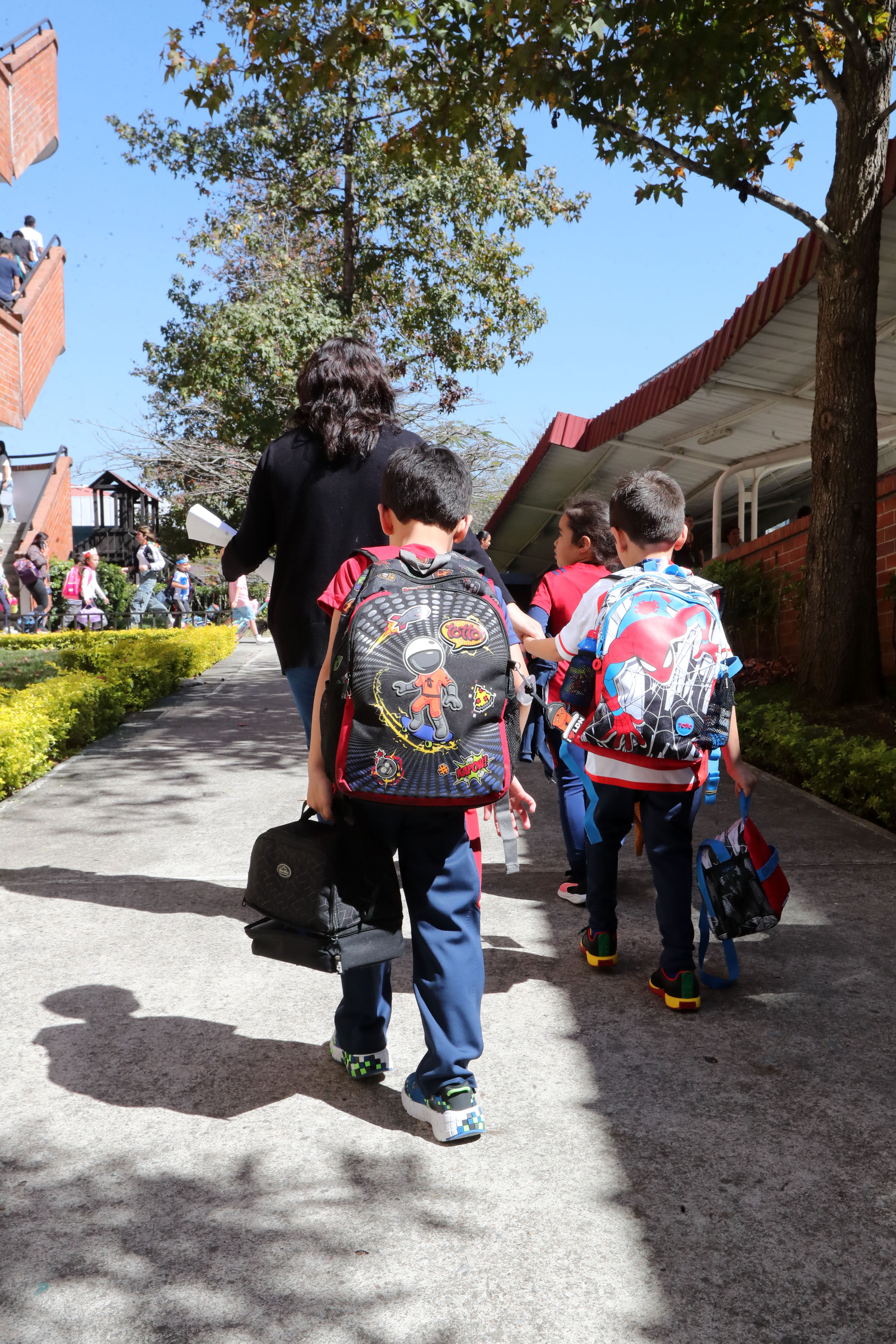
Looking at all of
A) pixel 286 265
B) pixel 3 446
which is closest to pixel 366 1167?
pixel 3 446

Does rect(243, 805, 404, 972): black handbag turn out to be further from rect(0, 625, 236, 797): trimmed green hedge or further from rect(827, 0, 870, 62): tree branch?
rect(827, 0, 870, 62): tree branch

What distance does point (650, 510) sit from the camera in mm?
3377

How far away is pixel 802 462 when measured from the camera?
15.5 metres

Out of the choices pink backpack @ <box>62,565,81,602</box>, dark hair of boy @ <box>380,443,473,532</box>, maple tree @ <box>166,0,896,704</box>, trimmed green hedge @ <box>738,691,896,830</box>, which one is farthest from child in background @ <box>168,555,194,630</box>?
dark hair of boy @ <box>380,443,473,532</box>

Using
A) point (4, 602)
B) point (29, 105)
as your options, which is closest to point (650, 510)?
point (29, 105)

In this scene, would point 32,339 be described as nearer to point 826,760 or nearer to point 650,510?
point 826,760

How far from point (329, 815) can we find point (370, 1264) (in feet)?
3.19

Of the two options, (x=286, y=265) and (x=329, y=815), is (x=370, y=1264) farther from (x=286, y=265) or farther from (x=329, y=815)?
(x=286, y=265)

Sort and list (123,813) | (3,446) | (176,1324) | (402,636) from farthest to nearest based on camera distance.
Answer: (3,446)
(123,813)
(402,636)
(176,1324)

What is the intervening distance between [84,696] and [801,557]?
655cm

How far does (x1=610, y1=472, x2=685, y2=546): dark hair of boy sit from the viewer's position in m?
3.38

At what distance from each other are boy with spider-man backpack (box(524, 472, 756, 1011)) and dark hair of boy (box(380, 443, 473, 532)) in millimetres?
732

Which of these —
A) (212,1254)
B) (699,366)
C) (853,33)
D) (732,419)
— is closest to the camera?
(212,1254)

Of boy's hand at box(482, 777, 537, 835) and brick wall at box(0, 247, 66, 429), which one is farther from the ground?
brick wall at box(0, 247, 66, 429)
